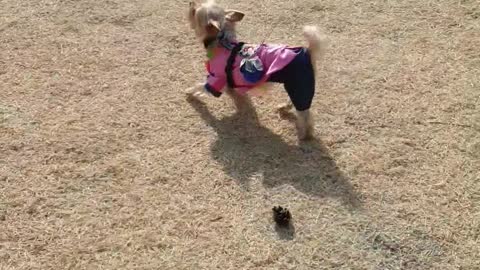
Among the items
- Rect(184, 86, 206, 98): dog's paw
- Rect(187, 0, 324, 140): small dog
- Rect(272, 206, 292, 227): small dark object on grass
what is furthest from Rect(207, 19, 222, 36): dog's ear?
Rect(272, 206, 292, 227): small dark object on grass

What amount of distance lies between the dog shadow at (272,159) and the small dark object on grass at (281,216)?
0.51 ft

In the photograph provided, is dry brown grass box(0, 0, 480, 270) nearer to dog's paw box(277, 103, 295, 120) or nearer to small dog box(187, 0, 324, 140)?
dog's paw box(277, 103, 295, 120)

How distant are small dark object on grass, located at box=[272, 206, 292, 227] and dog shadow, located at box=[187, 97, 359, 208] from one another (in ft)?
0.51

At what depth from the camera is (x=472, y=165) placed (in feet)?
8.38

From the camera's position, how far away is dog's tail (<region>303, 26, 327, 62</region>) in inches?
98.1

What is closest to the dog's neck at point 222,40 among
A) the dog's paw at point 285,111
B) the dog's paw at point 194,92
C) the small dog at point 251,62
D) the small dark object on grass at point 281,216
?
the small dog at point 251,62

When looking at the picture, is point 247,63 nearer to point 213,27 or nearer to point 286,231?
point 213,27

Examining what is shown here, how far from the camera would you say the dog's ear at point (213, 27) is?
2621 millimetres

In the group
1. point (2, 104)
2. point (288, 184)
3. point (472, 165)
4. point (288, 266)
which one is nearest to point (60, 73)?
point (2, 104)

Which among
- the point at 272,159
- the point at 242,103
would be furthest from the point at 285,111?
the point at 272,159

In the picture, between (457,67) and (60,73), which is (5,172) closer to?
(60,73)

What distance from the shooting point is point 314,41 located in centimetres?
251

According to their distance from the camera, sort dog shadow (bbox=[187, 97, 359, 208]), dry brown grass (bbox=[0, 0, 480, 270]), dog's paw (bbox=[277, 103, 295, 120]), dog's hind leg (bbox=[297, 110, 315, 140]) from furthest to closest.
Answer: dog's paw (bbox=[277, 103, 295, 120]) → dog's hind leg (bbox=[297, 110, 315, 140]) → dog shadow (bbox=[187, 97, 359, 208]) → dry brown grass (bbox=[0, 0, 480, 270])

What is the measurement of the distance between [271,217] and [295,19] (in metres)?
1.35
